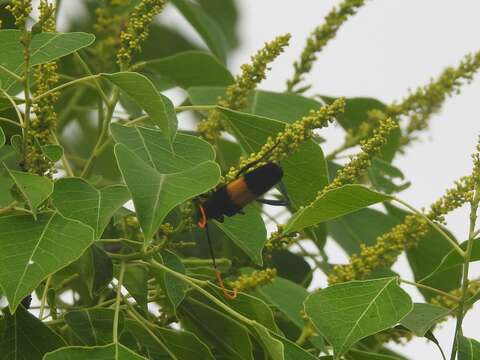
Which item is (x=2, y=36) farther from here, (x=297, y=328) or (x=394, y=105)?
(x=394, y=105)

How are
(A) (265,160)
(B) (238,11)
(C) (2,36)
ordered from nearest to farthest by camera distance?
(A) (265,160)
(C) (2,36)
(B) (238,11)

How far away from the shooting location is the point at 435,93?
3.03 meters

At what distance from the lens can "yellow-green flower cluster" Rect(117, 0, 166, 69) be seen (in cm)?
211

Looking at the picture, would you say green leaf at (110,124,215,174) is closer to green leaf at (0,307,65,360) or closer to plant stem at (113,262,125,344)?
plant stem at (113,262,125,344)

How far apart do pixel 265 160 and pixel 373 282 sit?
0.97 ft

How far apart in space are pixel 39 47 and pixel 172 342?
0.60 m

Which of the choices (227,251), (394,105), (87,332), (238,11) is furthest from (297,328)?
(238,11)

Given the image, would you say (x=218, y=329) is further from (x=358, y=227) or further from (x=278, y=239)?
(x=358, y=227)

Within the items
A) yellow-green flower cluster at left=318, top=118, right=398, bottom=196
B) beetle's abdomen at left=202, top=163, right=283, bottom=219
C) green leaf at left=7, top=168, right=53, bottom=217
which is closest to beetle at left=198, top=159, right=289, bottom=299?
beetle's abdomen at left=202, top=163, right=283, bottom=219

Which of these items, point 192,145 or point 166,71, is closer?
point 192,145

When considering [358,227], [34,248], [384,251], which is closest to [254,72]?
[384,251]

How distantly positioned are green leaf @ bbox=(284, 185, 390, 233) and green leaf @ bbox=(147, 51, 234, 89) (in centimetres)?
102

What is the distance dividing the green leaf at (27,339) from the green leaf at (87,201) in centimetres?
24

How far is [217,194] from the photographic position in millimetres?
2094
